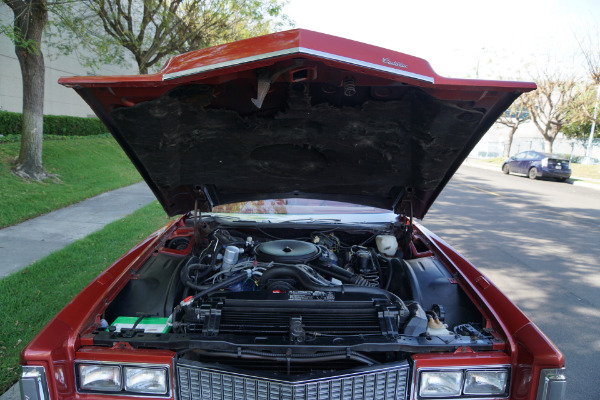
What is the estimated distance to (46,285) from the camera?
4078mm

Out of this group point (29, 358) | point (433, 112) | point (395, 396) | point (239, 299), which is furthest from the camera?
point (433, 112)

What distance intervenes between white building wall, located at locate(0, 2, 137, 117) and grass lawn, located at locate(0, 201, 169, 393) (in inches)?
330

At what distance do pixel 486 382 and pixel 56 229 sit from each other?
6.67 meters

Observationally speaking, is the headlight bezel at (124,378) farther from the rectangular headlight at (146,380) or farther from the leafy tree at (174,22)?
the leafy tree at (174,22)

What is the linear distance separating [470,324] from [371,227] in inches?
57.2

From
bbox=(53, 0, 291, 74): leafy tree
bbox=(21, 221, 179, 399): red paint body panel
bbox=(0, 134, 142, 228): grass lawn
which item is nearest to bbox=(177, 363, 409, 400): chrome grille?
bbox=(21, 221, 179, 399): red paint body panel

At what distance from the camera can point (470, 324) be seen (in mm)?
2096

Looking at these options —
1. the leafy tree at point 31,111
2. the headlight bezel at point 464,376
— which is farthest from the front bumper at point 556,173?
the leafy tree at point 31,111

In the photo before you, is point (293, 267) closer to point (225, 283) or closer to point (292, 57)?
point (225, 283)

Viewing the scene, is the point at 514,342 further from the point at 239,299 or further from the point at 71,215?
the point at 71,215

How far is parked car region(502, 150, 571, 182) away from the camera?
1703 cm

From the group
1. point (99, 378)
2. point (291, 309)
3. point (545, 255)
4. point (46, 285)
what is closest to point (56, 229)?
point (46, 285)

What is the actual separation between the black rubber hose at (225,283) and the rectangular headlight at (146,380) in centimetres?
47

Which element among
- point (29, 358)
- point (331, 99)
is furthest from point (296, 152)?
point (29, 358)
